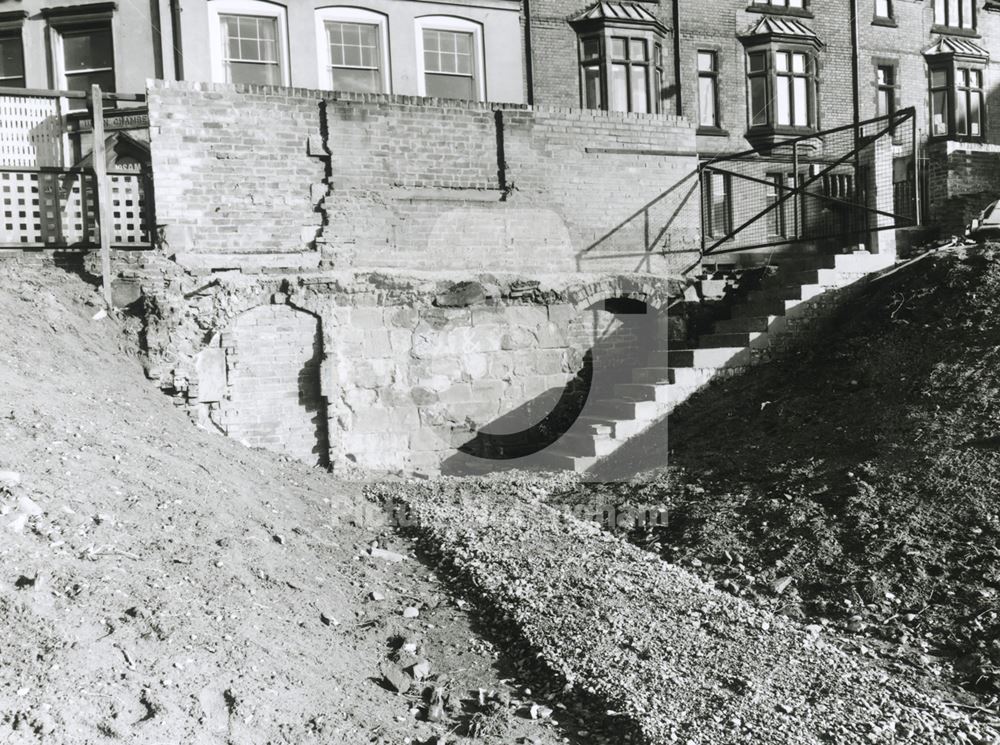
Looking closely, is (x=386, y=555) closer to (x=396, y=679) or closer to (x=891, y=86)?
(x=396, y=679)

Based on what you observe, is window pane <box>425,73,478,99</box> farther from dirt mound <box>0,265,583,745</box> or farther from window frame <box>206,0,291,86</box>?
dirt mound <box>0,265,583,745</box>

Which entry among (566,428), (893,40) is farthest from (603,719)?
(893,40)

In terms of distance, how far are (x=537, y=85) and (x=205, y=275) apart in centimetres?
1004

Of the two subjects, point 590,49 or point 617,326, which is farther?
point 590,49

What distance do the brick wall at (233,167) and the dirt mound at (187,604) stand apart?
216cm

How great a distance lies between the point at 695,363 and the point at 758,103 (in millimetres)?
11175

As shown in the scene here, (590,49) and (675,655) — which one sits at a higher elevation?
(590,49)

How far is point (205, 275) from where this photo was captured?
30.1 feet

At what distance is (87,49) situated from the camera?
15.9m

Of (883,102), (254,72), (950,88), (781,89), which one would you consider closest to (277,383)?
(254,72)

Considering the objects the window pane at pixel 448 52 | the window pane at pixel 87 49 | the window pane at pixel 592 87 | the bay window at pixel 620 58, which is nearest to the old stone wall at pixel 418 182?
the window pane at pixel 592 87

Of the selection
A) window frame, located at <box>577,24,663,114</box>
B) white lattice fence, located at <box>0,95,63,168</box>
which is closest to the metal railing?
window frame, located at <box>577,24,663,114</box>

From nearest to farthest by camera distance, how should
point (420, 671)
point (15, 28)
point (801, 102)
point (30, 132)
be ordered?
point (420, 671) < point (30, 132) < point (15, 28) < point (801, 102)

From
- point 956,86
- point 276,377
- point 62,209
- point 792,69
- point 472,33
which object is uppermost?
point 472,33
